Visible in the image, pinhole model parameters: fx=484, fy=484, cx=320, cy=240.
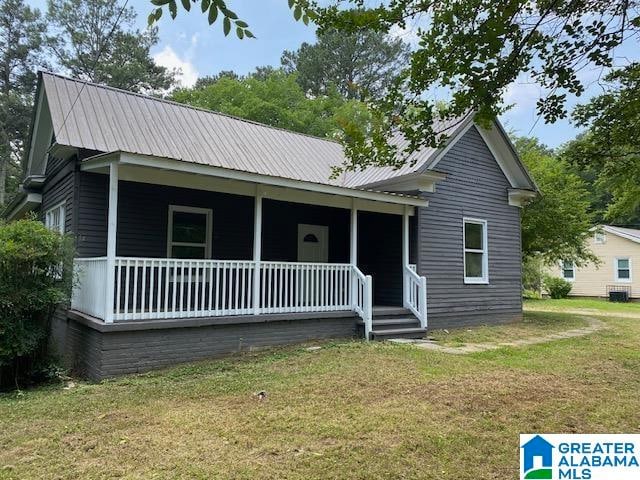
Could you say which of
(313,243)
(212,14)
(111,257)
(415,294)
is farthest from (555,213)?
(212,14)

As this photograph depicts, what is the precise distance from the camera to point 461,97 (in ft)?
13.3

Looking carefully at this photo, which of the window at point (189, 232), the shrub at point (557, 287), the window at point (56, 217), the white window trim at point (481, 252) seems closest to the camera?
the window at point (56, 217)

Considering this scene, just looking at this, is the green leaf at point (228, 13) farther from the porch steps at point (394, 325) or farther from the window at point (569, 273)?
the window at point (569, 273)

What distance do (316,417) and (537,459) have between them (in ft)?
6.29

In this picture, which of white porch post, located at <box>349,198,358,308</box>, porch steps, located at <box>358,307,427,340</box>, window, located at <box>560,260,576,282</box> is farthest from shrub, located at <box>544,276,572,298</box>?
white porch post, located at <box>349,198,358,308</box>

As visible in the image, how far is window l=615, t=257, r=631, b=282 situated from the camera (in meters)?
26.7

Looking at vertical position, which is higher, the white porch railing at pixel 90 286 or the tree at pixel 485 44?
the tree at pixel 485 44

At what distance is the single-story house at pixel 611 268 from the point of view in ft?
86.5

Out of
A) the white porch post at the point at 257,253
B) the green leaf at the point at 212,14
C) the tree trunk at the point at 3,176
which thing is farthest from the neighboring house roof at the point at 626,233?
the tree trunk at the point at 3,176

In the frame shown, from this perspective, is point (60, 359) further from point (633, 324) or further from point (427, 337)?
point (633, 324)

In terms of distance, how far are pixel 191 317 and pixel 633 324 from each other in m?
12.1

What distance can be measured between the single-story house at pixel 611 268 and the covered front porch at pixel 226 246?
1908 centimetres

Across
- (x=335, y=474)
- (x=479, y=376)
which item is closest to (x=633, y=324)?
(x=479, y=376)

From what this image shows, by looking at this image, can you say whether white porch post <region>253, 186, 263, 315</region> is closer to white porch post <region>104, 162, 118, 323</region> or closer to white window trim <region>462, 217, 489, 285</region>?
white porch post <region>104, 162, 118, 323</region>
